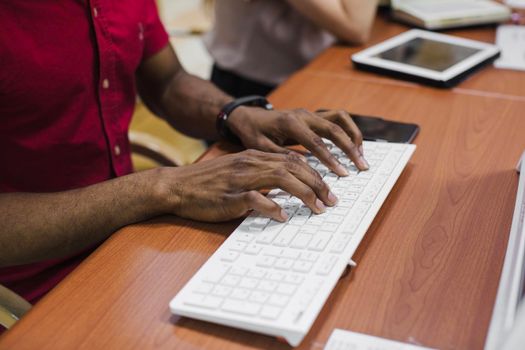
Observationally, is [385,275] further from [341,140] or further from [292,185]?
[341,140]

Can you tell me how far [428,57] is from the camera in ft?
4.87

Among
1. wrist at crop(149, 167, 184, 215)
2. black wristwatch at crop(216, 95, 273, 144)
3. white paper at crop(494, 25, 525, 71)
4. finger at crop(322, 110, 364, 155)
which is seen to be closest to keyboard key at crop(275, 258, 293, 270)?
wrist at crop(149, 167, 184, 215)

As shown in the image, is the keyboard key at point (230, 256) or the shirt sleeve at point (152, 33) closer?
the keyboard key at point (230, 256)

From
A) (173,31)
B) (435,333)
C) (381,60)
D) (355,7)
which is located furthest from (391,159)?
(173,31)

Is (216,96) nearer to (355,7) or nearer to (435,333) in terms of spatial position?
(355,7)

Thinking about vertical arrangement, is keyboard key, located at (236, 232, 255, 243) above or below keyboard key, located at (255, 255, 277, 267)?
below

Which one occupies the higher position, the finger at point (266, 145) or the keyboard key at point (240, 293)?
the keyboard key at point (240, 293)

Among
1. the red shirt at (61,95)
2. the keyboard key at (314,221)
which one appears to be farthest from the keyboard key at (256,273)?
the red shirt at (61,95)

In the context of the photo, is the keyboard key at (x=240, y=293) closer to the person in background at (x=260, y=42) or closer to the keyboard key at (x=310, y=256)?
Answer: the keyboard key at (x=310, y=256)

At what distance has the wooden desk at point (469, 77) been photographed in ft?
4.44

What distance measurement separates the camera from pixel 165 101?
1.42m

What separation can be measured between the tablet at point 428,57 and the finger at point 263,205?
2.14 feet

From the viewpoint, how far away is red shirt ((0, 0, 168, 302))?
105cm

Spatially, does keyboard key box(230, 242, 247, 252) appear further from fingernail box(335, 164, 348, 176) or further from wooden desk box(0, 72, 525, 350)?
fingernail box(335, 164, 348, 176)
